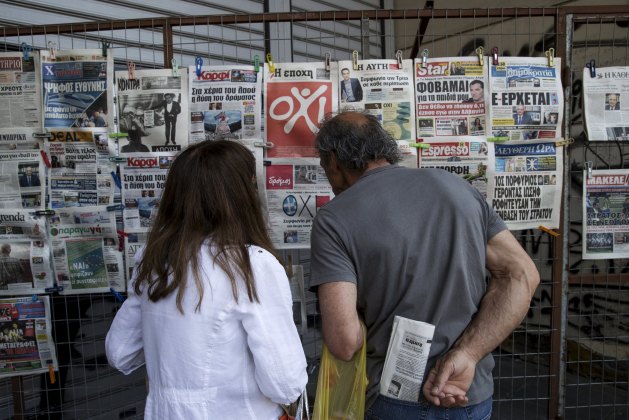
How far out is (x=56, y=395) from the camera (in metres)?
3.29

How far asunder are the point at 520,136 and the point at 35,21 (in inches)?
136

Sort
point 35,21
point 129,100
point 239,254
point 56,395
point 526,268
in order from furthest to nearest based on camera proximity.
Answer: point 35,21 → point 56,395 → point 129,100 → point 526,268 → point 239,254

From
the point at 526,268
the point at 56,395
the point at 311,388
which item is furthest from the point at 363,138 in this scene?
the point at 56,395

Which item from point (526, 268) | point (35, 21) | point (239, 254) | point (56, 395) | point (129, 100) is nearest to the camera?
point (239, 254)

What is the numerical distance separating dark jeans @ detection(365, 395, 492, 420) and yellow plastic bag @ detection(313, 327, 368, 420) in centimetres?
7

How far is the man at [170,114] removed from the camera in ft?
8.86

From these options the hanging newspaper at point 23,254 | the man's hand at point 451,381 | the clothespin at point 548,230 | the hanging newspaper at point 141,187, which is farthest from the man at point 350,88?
the hanging newspaper at point 23,254

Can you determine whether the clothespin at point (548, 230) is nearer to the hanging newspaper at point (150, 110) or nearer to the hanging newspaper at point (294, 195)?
the hanging newspaper at point (294, 195)

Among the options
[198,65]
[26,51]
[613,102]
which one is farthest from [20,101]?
[613,102]

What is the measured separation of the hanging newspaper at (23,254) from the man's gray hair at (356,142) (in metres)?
1.85

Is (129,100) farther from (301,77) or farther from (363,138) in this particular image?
(363,138)

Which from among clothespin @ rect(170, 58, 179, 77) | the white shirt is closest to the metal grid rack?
clothespin @ rect(170, 58, 179, 77)

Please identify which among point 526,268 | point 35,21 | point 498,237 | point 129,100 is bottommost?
point 526,268

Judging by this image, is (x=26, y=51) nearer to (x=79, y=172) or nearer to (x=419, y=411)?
(x=79, y=172)
